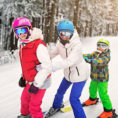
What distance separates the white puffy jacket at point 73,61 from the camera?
3540 mm

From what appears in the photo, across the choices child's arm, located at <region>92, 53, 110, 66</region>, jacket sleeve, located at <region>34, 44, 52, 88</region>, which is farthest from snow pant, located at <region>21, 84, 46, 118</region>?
child's arm, located at <region>92, 53, 110, 66</region>

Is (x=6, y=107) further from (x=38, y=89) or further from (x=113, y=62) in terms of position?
(x=113, y=62)

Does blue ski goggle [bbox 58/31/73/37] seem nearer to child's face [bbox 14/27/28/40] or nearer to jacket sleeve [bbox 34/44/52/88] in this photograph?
jacket sleeve [bbox 34/44/52/88]

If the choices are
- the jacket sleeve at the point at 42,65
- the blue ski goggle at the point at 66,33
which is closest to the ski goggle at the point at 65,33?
the blue ski goggle at the point at 66,33

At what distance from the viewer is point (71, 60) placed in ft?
11.6

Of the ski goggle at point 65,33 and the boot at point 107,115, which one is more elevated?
the ski goggle at point 65,33

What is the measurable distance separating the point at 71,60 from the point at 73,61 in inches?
1.9

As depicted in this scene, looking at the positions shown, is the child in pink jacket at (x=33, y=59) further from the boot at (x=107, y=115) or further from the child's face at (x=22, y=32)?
the boot at (x=107, y=115)

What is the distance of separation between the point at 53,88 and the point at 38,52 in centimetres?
352

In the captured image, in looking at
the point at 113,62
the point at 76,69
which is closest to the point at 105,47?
the point at 76,69

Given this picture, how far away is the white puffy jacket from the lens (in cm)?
354

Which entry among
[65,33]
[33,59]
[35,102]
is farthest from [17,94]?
[65,33]

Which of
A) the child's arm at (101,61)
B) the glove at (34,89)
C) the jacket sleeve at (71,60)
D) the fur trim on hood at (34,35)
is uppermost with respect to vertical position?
the fur trim on hood at (34,35)

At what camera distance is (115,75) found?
8266 millimetres
